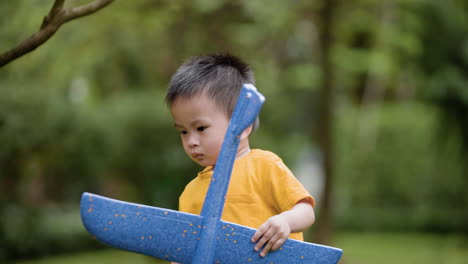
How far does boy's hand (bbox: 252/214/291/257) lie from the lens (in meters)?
1.60

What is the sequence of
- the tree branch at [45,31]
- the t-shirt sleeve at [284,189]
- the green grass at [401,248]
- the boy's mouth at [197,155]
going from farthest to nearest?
the green grass at [401,248]
the tree branch at [45,31]
the boy's mouth at [197,155]
the t-shirt sleeve at [284,189]

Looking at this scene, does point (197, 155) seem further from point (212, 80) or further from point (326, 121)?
point (326, 121)

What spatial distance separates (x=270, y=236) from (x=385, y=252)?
1051 cm

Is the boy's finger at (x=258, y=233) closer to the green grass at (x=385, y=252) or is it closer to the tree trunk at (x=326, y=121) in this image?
the tree trunk at (x=326, y=121)

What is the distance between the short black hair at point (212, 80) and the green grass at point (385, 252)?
7.66 metres

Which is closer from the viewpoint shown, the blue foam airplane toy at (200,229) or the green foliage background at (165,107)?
the blue foam airplane toy at (200,229)

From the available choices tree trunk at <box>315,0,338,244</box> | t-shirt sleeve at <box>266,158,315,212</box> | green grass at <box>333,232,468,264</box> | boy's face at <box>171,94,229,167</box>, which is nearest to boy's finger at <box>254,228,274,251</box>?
t-shirt sleeve at <box>266,158,315,212</box>

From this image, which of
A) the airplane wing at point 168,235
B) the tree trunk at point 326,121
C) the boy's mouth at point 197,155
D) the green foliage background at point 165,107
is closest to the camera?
the airplane wing at point 168,235

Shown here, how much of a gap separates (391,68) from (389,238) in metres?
4.88

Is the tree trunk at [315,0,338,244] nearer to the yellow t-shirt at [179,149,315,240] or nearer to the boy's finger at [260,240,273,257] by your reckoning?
the yellow t-shirt at [179,149,315,240]

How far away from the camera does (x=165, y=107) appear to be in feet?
31.0

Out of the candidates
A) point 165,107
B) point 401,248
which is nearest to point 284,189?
point 165,107

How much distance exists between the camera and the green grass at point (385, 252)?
1032cm

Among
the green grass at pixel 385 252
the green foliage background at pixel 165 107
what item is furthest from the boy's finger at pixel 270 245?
the green grass at pixel 385 252
